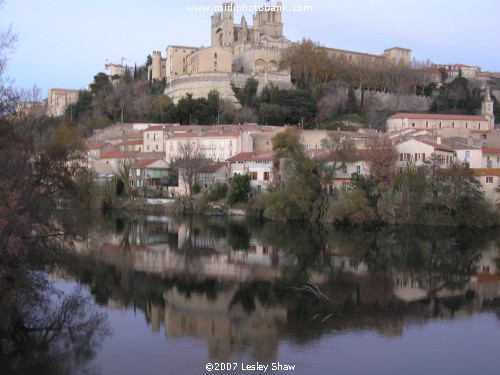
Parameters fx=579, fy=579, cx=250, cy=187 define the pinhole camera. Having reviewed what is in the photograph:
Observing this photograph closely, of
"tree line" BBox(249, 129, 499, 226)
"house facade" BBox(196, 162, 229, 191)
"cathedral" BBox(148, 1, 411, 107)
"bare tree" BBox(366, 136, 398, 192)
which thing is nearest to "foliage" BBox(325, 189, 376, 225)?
"tree line" BBox(249, 129, 499, 226)

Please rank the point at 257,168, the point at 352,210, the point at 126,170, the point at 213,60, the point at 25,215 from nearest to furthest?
the point at 25,215 < the point at 352,210 < the point at 257,168 < the point at 126,170 < the point at 213,60

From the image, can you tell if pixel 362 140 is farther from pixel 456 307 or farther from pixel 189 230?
pixel 456 307

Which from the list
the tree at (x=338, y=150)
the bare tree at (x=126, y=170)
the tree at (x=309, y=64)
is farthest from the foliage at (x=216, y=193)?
the tree at (x=309, y=64)

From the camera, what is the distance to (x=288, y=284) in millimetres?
17875

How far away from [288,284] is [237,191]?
22.0m

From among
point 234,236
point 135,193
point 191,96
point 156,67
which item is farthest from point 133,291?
point 156,67

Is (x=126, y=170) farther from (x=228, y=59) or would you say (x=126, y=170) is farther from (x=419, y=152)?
(x=228, y=59)

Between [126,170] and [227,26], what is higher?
[227,26]

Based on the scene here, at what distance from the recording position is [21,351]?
1157cm

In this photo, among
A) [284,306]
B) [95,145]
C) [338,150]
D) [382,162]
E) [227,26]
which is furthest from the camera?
[227,26]

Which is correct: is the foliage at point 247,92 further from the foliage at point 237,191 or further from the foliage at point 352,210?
the foliage at point 352,210

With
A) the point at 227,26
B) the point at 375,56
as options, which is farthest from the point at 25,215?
the point at 375,56

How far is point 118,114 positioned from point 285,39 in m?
23.3

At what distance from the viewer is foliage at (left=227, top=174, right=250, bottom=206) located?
39562 millimetres
